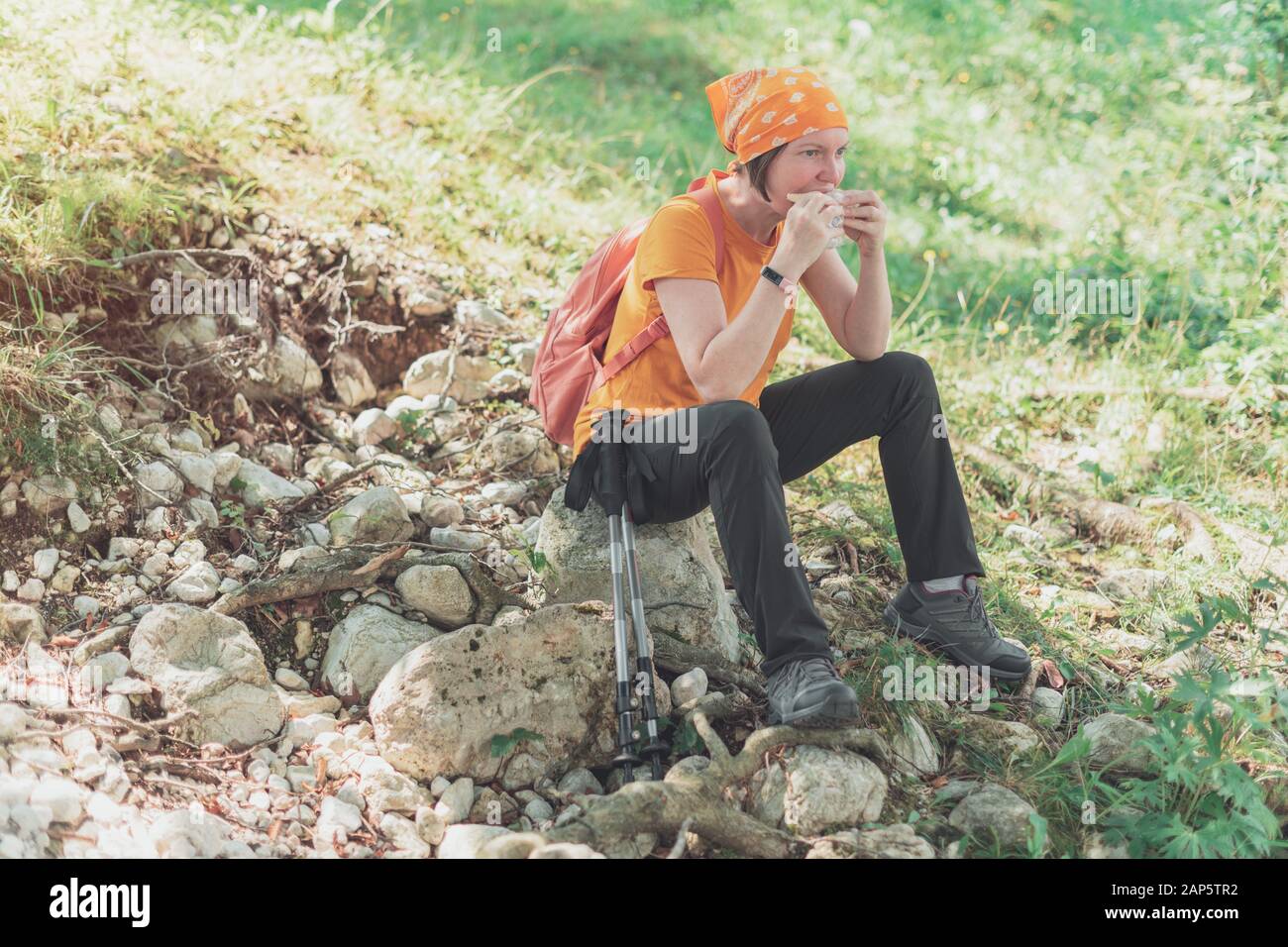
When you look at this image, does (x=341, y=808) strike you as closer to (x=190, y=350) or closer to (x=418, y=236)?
(x=190, y=350)

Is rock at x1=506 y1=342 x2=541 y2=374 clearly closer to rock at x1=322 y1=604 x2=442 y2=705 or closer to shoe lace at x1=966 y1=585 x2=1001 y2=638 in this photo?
rock at x1=322 y1=604 x2=442 y2=705

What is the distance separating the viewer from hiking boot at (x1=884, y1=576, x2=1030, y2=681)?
3.57m

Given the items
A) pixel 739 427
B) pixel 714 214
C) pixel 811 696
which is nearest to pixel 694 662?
pixel 811 696

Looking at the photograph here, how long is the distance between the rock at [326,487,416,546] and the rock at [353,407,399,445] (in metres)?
0.64

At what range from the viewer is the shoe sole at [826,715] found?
2965 mm

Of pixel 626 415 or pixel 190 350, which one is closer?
pixel 626 415

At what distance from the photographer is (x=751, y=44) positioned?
9336 mm

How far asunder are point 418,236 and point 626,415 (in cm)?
233

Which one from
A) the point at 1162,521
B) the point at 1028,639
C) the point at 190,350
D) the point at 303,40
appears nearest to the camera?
the point at 1028,639

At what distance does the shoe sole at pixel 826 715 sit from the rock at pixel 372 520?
152 cm

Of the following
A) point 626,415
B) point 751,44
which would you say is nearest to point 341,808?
point 626,415

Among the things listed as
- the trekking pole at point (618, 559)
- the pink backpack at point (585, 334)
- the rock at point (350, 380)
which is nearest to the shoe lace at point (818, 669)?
the trekking pole at point (618, 559)

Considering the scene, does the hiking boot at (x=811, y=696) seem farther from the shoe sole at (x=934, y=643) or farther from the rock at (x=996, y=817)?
the shoe sole at (x=934, y=643)

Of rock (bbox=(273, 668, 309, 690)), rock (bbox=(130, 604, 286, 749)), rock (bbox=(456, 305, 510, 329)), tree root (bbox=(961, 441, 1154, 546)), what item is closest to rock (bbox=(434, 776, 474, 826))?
rock (bbox=(130, 604, 286, 749))
